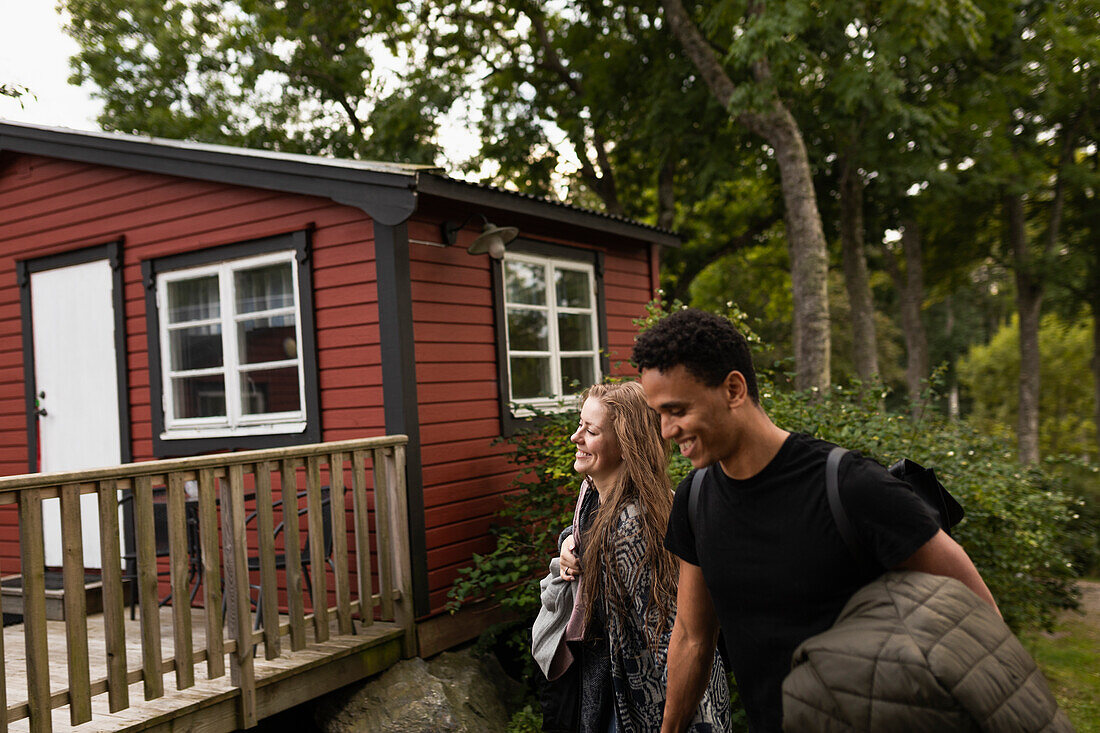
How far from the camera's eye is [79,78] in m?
21.4

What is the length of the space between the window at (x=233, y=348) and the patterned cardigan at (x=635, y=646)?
415cm

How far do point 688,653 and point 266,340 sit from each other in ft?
17.2

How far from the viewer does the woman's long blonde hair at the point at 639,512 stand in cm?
277

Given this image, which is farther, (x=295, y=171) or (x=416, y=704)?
(x=295, y=171)

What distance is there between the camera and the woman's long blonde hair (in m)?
2.77

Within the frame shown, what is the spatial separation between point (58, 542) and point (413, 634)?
3.86m

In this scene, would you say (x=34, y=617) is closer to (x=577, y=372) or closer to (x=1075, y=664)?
(x=577, y=372)

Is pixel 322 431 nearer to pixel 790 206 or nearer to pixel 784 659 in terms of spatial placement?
pixel 784 659

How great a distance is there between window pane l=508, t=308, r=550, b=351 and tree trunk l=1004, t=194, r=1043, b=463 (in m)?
13.1

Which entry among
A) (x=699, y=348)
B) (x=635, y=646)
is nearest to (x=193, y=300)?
(x=635, y=646)

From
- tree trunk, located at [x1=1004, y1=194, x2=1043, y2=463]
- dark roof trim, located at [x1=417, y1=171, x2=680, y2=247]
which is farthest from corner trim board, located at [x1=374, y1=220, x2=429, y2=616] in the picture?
tree trunk, located at [x1=1004, y1=194, x2=1043, y2=463]

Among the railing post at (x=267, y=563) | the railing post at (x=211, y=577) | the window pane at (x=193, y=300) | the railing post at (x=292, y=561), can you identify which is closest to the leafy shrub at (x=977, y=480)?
the railing post at (x=292, y=561)

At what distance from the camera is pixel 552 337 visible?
7879mm

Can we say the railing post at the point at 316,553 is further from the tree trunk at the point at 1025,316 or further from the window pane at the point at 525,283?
the tree trunk at the point at 1025,316
